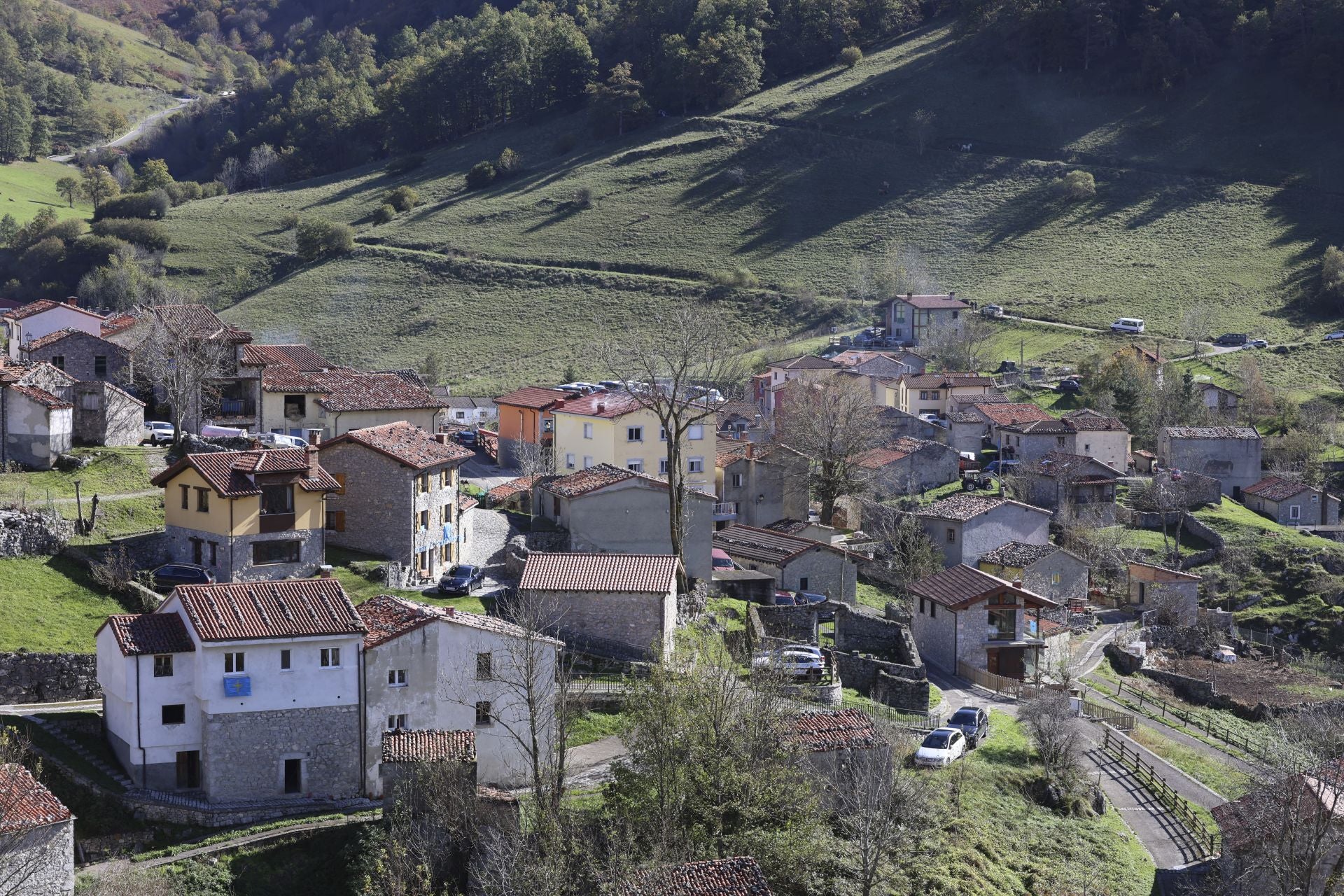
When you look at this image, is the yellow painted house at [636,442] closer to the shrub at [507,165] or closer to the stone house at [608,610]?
the stone house at [608,610]

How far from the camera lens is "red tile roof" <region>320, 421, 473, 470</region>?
4666cm

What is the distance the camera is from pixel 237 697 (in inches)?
1339

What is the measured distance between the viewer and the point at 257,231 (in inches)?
5438

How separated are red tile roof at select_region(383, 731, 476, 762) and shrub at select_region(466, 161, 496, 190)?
119960mm

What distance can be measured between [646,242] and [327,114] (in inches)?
2419

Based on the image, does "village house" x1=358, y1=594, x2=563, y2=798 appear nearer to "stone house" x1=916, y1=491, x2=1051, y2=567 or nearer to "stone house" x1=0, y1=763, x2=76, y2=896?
"stone house" x1=0, y1=763, x2=76, y2=896

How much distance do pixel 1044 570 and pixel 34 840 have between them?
42199 millimetres

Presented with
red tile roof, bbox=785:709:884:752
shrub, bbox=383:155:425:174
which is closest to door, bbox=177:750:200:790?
red tile roof, bbox=785:709:884:752

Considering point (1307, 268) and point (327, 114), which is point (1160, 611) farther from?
point (327, 114)

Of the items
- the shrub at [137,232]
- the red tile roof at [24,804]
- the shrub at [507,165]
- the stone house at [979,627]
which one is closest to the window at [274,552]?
the red tile roof at [24,804]

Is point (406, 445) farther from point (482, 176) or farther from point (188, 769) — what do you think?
point (482, 176)

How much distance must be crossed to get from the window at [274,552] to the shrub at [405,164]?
120 meters

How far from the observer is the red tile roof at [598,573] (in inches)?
1623

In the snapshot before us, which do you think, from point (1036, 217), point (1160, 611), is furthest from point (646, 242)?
point (1160, 611)
